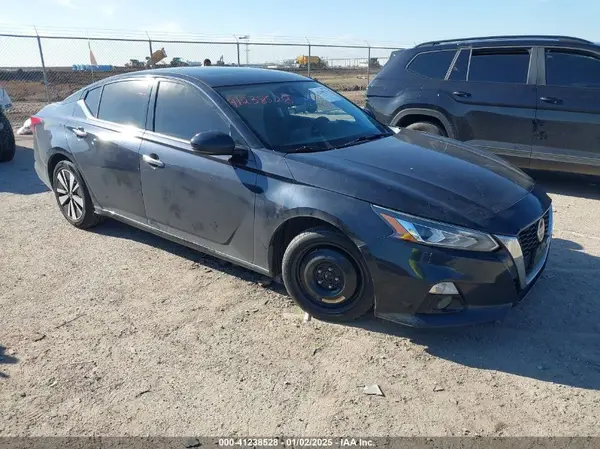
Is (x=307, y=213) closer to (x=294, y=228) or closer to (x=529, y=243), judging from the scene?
(x=294, y=228)

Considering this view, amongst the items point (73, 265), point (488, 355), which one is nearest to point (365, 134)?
point (488, 355)

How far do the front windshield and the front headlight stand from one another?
1.00 meters

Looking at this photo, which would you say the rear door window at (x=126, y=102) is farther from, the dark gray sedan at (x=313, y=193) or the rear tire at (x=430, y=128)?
the rear tire at (x=430, y=128)

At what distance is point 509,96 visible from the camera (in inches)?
253

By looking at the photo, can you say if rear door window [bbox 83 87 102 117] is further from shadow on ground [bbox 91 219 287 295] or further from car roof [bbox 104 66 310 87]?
shadow on ground [bbox 91 219 287 295]

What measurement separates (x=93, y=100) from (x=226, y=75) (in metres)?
1.50

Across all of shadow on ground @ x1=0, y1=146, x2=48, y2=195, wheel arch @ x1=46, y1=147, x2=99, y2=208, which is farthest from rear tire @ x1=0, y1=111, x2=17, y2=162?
wheel arch @ x1=46, y1=147, x2=99, y2=208

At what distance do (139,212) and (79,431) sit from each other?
7.17 ft

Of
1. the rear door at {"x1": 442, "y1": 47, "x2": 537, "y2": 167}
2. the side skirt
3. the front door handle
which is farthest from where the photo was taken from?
the rear door at {"x1": 442, "y1": 47, "x2": 537, "y2": 167}

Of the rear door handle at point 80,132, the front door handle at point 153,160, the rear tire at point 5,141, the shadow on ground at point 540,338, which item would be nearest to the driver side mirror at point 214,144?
the front door handle at point 153,160

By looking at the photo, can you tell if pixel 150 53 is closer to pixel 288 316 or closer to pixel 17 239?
pixel 17 239

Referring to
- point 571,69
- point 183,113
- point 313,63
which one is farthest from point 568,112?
point 313,63

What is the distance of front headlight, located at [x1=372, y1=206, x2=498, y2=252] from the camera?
2.94 metres

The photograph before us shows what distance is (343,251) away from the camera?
10.7ft
